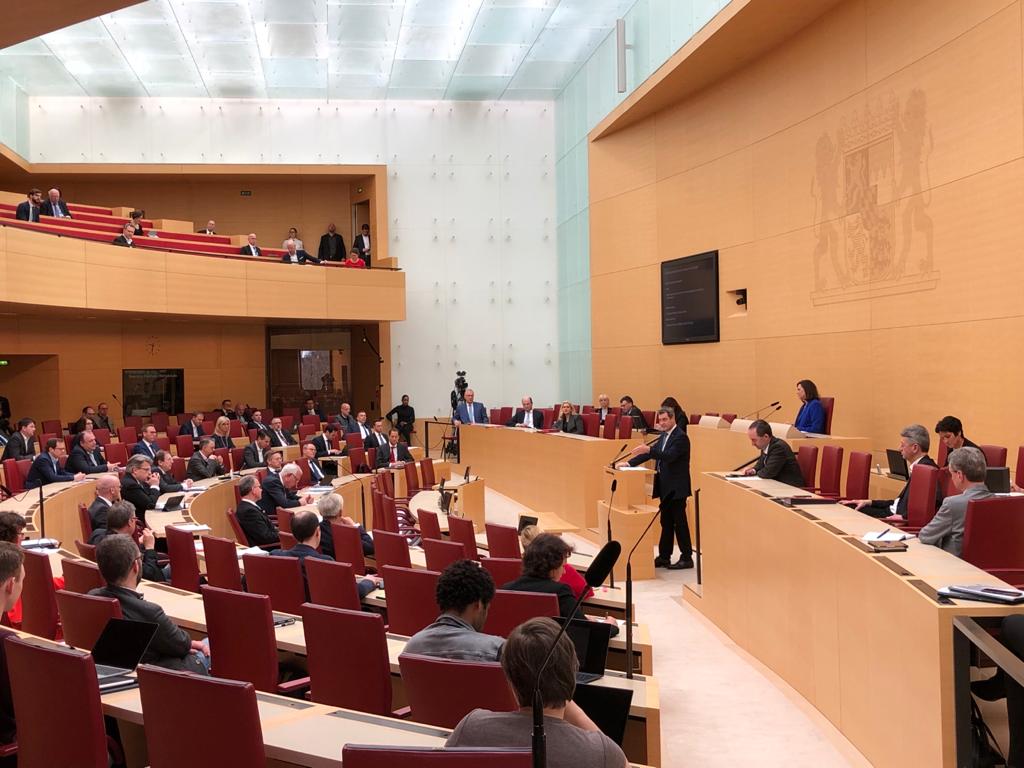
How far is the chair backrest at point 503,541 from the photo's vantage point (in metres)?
6.44

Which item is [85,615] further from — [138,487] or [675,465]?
[675,465]

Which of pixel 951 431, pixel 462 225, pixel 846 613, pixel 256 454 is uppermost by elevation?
pixel 462 225

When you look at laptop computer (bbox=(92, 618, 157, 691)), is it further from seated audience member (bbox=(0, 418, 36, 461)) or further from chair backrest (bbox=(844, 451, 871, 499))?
seated audience member (bbox=(0, 418, 36, 461))

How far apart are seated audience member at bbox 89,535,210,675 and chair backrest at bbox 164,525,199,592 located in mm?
1847

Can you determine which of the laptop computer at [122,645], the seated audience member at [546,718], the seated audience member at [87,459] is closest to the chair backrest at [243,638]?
the laptop computer at [122,645]

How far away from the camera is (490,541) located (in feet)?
21.7

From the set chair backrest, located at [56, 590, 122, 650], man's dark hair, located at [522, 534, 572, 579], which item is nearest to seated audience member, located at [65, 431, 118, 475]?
chair backrest, located at [56, 590, 122, 650]

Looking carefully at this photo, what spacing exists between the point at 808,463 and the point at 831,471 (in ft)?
0.65

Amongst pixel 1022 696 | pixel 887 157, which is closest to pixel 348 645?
pixel 1022 696

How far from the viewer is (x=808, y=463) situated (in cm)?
804

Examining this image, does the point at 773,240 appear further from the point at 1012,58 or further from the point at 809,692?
the point at 809,692

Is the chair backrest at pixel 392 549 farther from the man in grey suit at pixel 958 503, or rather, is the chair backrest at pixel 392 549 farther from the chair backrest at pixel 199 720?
the chair backrest at pixel 199 720

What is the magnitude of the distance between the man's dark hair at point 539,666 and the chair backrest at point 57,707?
1221mm

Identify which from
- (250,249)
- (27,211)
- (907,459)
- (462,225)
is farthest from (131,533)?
(462,225)
